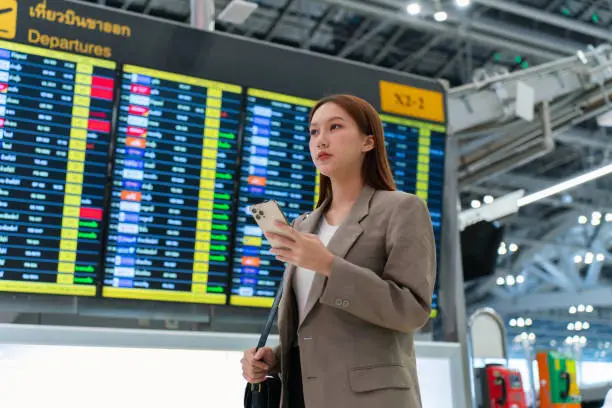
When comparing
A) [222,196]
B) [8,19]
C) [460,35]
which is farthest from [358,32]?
[8,19]

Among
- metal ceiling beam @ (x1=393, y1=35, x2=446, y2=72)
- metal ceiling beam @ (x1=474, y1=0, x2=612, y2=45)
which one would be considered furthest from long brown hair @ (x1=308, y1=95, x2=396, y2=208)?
metal ceiling beam @ (x1=393, y1=35, x2=446, y2=72)

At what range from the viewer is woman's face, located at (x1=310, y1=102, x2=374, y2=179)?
203 cm

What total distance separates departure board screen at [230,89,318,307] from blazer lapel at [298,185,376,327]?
2.58 m

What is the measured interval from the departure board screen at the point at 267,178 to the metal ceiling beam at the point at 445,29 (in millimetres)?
6064

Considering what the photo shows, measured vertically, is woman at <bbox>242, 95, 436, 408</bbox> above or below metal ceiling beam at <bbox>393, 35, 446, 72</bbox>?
below

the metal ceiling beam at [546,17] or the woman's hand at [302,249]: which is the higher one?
the metal ceiling beam at [546,17]

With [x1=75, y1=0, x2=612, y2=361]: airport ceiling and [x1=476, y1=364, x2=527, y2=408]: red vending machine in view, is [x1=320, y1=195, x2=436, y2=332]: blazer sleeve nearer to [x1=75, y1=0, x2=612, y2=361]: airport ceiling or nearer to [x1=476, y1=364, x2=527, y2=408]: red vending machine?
[x1=476, y1=364, x2=527, y2=408]: red vending machine

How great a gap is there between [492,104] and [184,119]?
9.96 ft

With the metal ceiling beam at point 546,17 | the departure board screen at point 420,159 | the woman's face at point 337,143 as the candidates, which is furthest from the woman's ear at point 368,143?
the metal ceiling beam at point 546,17

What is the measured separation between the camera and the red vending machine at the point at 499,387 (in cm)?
587

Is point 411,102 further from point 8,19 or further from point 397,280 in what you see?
point 397,280

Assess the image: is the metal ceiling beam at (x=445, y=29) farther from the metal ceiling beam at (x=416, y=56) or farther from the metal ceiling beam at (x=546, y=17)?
the metal ceiling beam at (x=546, y=17)

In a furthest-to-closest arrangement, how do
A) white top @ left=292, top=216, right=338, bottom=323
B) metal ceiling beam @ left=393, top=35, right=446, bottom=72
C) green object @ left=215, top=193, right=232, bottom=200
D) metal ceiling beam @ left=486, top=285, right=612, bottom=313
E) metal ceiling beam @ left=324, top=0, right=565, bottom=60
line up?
metal ceiling beam @ left=486, top=285, right=612, bottom=313 < metal ceiling beam @ left=393, top=35, right=446, bottom=72 < metal ceiling beam @ left=324, top=0, right=565, bottom=60 < green object @ left=215, top=193, right=232, bottom=200 < white top @ left=292, top=216, right=338, bottom=323

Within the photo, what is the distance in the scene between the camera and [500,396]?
5895mm
